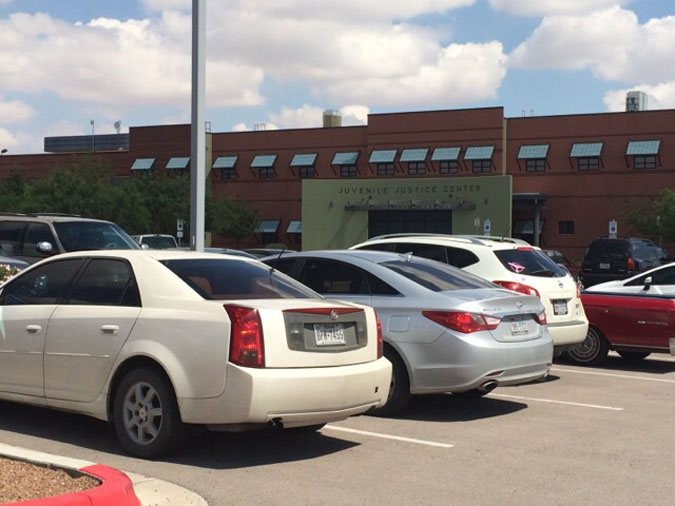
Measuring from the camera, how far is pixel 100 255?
26.5ft

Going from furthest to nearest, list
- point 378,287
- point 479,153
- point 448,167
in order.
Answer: point 448,167 < point 479,153 < point 378,287

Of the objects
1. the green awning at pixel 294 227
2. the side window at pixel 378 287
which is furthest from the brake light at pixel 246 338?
the green awning at pixel 294 227

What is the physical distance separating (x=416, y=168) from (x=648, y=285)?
52.3 meters

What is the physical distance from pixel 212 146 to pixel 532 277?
63679 mm

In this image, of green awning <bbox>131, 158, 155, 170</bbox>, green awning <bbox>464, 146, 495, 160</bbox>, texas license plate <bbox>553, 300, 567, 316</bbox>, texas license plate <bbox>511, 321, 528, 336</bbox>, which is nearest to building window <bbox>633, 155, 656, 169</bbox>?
green awning <bbox>464, 146, 495, 160</bbox>

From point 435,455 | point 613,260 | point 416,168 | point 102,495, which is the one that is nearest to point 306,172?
point 416,168

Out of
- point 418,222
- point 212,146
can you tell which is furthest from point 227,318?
point 212,146

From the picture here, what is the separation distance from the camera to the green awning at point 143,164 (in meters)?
75.6

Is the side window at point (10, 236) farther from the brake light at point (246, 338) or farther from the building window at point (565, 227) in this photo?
the building window at point (565, 227)

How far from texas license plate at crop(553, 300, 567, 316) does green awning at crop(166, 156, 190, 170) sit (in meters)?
62.8

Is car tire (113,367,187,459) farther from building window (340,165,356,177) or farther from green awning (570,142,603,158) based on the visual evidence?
building window (340,165,356,177)

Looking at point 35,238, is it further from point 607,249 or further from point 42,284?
point 607,249

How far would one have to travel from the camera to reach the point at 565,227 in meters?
61.6

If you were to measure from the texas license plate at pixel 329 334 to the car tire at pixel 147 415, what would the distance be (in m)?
1.17
